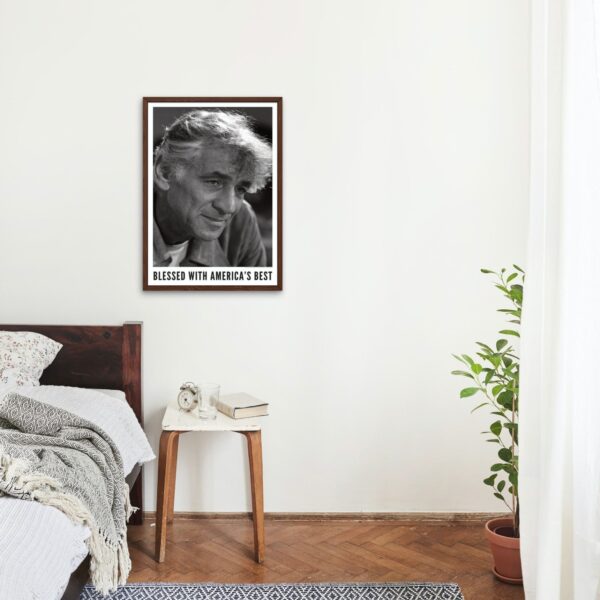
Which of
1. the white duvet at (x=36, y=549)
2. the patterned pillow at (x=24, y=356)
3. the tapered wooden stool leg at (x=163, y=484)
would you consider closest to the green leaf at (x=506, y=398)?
the tapered wooden stool leg at (x=163, y=484)

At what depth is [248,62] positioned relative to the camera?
305 centimetres

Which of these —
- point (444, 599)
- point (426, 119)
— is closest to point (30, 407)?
point (444, 599)

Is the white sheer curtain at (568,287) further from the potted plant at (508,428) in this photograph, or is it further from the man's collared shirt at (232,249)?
the man's collared shirt at (232,249)

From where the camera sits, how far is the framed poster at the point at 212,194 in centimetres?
305

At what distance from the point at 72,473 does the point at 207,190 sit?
1.45m

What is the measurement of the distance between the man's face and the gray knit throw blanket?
109 cm

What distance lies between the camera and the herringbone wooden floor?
2.56 meters

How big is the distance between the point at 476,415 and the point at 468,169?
1.05m

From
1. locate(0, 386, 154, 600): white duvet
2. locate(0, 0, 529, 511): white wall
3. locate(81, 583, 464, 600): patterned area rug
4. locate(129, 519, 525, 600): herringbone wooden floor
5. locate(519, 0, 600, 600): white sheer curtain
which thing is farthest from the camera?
locate(0, 0, 529, 511): white wall

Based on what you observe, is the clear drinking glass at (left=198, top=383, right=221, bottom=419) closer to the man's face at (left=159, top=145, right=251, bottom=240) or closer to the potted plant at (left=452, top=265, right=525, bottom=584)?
the man's face at (left=159, top=145, right=251, bottom=240)

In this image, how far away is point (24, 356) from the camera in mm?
2781

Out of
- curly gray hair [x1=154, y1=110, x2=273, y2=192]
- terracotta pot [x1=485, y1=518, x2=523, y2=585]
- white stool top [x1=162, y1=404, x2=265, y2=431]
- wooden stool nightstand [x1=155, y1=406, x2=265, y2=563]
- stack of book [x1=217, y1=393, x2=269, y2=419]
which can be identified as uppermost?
curly gray hair [x1=154, y1=110, x2=273, y2=192]

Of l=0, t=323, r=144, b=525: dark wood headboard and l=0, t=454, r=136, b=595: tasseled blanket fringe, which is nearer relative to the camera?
l=0, t=454, r=136, b=595: tasseled blanket fringe

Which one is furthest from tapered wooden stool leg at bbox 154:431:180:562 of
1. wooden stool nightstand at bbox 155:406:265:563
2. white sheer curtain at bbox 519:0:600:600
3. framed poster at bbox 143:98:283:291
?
white sheer curtain at bbox 519:0:600:600
